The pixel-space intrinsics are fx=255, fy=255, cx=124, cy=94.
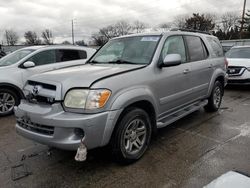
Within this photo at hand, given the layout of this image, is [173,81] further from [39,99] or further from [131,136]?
[39,99]

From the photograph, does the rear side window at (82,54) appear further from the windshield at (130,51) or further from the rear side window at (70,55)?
the windshield at (130,51)

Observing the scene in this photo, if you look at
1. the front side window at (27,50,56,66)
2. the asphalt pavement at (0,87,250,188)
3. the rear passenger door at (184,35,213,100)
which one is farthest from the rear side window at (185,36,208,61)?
the front side window at (27,50,56,66)

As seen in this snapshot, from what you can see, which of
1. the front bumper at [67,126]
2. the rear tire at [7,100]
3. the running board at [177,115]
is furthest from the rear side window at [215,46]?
the rear tire at [7,100]

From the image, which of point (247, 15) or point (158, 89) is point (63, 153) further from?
point (247, 15)

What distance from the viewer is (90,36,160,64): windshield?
3.99 m

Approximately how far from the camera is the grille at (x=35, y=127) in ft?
10.0

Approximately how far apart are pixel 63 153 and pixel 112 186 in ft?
4.06

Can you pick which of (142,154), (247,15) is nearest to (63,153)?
(142,154)

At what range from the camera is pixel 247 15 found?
5231 cm

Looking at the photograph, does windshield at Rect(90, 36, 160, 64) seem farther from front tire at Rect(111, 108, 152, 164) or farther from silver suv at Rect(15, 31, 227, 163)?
front tire at Rect(111, 108, 152, 164)

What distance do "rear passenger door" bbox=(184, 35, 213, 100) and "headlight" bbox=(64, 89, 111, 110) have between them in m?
2.24

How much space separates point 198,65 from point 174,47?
770 millimetres

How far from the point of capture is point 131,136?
3.46 m

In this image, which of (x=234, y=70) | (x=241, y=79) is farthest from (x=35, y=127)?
(x=234, y=70)
